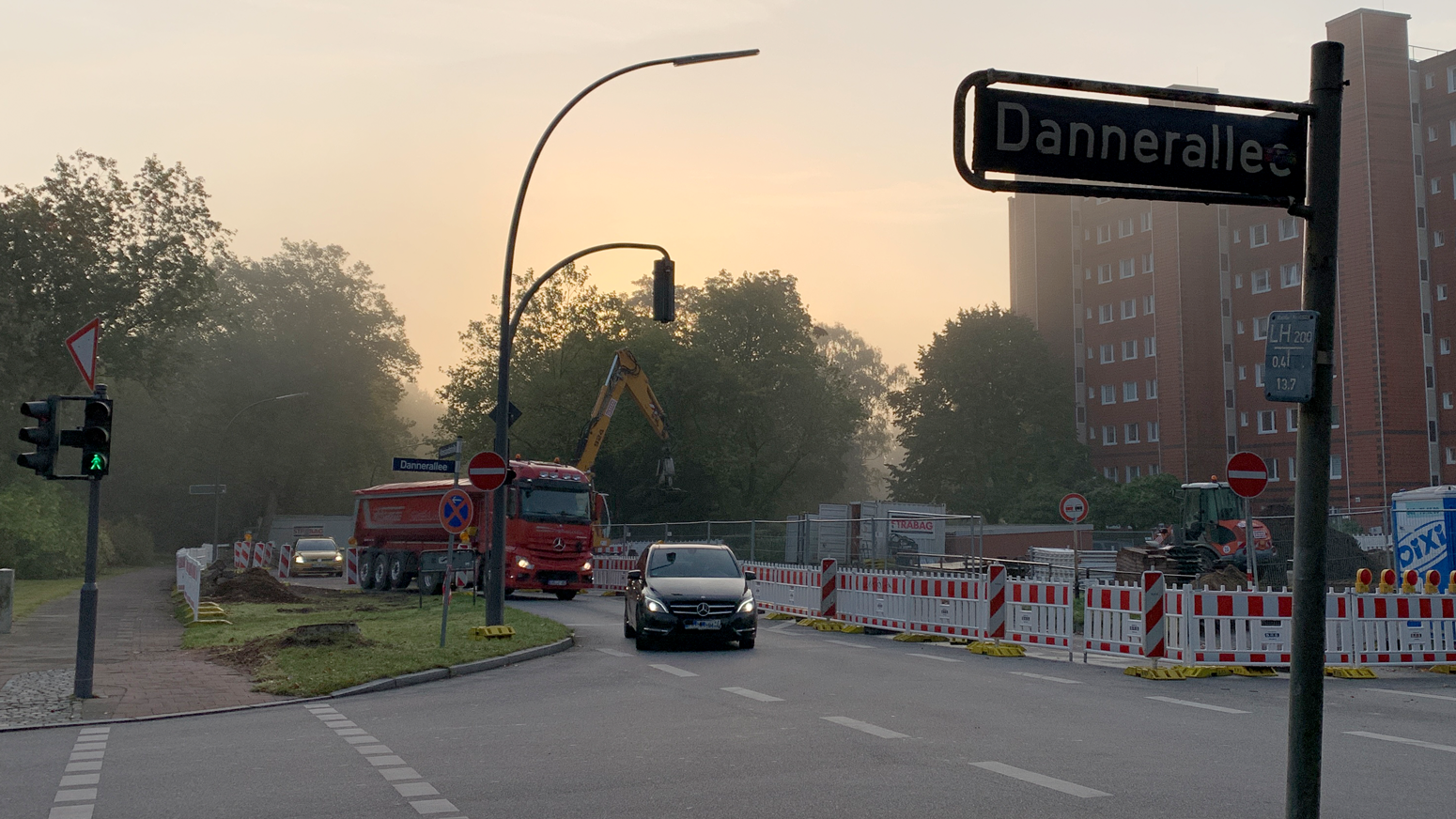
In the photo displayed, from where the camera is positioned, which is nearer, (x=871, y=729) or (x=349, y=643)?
(x=871, y=729)

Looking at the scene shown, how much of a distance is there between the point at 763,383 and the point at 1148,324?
85.4ft

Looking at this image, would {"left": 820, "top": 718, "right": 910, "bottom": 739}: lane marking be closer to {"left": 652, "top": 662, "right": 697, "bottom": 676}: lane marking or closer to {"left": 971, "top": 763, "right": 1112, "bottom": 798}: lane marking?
{"left": 971, "top": 763, "right": 1112, "bottom": 798}: lane marking

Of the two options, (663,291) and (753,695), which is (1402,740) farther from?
(663,291)

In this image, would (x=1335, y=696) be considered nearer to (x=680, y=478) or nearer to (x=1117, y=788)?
(x=1117, y=788)

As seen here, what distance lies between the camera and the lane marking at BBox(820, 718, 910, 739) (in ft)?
34.3

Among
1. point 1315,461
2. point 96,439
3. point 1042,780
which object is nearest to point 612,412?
point 96,439

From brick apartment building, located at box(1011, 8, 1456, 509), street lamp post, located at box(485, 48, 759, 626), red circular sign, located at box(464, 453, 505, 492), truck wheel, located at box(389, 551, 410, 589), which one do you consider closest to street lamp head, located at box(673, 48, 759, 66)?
street lamp post, located at box(485, 48, 759, 626)

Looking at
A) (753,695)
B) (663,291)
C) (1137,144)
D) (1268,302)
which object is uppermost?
(1268,302)

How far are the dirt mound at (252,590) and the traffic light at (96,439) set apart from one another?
19.3 meters

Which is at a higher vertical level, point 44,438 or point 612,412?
point 612,412

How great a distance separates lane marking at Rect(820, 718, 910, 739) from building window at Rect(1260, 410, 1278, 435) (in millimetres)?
69582

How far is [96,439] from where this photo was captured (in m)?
13.9

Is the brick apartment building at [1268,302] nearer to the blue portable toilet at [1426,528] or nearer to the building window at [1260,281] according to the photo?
the building window at [1260,281]

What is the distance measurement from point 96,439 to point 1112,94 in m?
12.5
